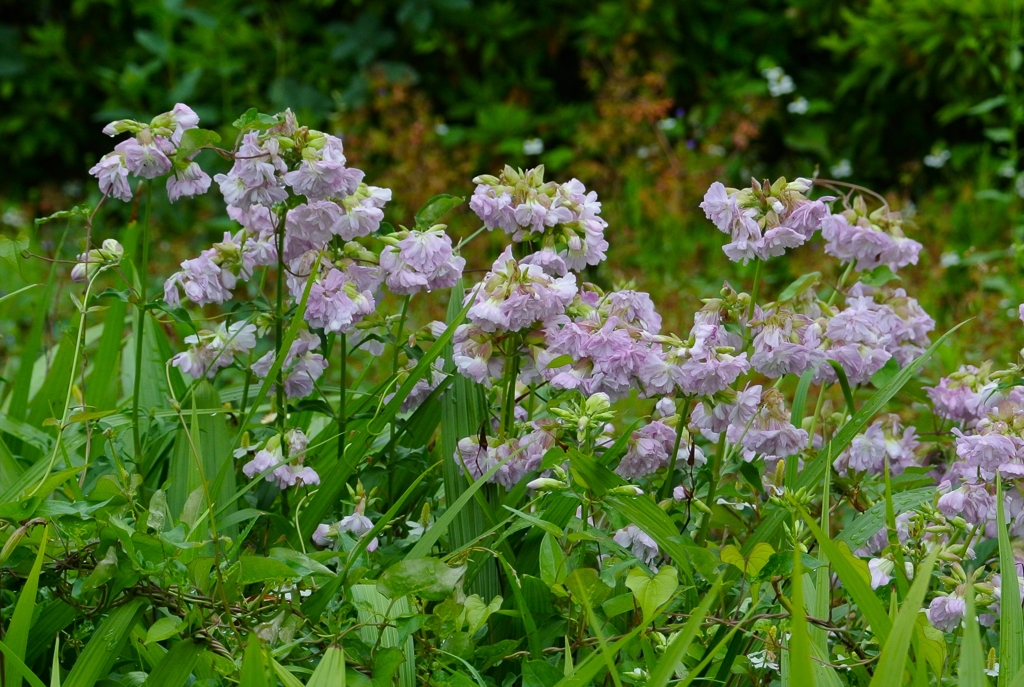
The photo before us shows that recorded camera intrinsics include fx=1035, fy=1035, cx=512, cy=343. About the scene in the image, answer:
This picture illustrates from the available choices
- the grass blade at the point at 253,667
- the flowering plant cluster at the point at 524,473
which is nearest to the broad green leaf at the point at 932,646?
the flowering plant cluster at the point at 524,473

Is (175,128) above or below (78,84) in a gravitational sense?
below

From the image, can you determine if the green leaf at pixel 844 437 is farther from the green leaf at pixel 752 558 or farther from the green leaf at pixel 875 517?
the green leaf at pixel 752 558

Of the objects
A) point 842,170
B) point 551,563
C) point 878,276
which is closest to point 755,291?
point 878,276

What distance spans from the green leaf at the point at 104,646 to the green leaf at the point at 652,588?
1.72ft

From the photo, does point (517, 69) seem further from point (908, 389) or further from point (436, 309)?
point (908, 389)

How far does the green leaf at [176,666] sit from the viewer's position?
3.39 ft

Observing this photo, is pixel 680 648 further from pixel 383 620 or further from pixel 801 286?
pixel 801 286

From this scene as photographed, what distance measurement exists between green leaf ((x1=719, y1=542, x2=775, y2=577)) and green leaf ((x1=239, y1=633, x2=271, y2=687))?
1.44ft

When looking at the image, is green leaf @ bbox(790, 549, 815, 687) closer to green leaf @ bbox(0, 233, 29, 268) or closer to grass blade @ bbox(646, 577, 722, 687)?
grass blade @ bbox(646, 577, 722, 687)

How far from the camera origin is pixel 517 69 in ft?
17.1

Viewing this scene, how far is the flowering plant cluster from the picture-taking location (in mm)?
1038

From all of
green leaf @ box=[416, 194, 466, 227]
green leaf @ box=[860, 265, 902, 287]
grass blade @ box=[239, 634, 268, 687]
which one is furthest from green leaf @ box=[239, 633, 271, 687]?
green leaf @ box=[860, 265, 902, 287]

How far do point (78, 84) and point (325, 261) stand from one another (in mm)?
4818

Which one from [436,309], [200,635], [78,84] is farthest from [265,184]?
[78,84]
